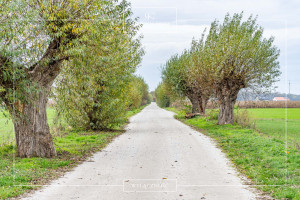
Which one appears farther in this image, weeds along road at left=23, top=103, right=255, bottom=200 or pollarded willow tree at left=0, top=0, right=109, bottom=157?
pollarded willow tree at left=0, top=0, right=109, bottom=157

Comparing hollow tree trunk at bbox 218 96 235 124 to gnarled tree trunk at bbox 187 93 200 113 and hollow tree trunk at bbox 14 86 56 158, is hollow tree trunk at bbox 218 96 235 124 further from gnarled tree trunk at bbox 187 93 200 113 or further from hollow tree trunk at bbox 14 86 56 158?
hollow tree trunk at bbox 14 86 56 158

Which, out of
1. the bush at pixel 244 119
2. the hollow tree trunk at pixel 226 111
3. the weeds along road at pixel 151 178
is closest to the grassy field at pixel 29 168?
the weeds along road at pixel 151 178

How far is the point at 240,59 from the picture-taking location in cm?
2264

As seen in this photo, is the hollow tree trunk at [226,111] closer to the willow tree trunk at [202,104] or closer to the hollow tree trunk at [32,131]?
the willow tree trunk at [202,104]

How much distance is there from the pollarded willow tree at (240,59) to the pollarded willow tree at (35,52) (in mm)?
13223

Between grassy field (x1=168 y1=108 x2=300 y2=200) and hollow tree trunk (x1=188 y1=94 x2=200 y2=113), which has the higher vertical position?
hollow tree trunk (x1=188 y1=94 x2=200 y2=113)

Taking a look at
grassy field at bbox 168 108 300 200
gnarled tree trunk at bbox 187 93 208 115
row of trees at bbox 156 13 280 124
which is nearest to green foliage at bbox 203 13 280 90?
row of trees at bbox 156 13 280 124

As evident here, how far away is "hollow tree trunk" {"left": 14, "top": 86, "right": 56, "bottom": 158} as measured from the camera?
11.4 meters

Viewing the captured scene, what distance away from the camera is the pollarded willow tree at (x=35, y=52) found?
9.55m

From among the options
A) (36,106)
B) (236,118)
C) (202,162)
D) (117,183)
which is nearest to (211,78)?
(236,118)

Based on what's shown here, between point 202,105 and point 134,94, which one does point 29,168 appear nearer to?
point 202,105

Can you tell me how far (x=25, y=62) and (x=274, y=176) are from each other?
868 centimetres

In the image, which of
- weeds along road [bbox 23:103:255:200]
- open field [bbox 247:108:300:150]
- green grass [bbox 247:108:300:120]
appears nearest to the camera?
weeds along road [bbox 23:103:255:200]

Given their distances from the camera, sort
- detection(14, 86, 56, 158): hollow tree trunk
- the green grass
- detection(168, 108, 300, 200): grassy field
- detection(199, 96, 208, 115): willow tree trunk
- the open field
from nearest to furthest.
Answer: detection(168, 108, 300, 200): grassy field → detection(14, 86, 56, 158): hollow tree trunk → the open field → detection(199, 96, 208, 115): willow tree trunk → the green grass
